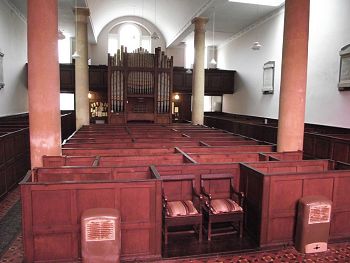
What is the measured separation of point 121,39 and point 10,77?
28.1ft

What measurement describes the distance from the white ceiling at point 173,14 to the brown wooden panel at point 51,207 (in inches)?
393

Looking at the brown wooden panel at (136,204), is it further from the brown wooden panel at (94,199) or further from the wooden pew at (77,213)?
the brown wooden panel at (94,199)

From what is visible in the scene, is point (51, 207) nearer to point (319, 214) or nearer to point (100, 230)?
point (100, 230)

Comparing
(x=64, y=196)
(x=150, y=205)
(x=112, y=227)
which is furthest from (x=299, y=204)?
(x=64, y=196)

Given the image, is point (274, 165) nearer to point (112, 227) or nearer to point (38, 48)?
point (112, 227)

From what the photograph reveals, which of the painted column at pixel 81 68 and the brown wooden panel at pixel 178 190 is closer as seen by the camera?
the brown wooden panel at pixel 178 190

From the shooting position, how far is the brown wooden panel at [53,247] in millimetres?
3607

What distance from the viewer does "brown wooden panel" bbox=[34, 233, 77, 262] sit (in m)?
3.61

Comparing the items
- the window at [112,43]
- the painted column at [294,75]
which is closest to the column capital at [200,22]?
the painted column at [294,75]

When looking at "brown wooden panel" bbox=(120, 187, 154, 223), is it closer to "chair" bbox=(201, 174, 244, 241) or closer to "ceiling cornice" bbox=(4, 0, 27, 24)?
"chair" bbox=(201, 174, 244, 241)

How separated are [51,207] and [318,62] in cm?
985

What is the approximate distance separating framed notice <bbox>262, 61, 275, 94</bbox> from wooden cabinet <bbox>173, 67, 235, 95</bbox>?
11.8 feet

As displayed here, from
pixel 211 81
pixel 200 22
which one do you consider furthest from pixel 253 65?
pixel 200 22

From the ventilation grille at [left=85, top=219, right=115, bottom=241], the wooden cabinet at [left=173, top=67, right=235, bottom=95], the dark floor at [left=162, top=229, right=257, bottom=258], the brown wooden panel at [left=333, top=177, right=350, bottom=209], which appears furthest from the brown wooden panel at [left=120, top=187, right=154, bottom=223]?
the wooden cabinet at [left=173, top=67, right=235, bottom=95]
